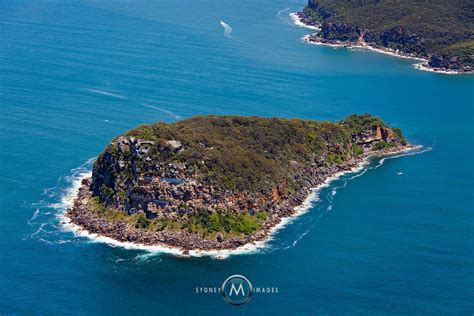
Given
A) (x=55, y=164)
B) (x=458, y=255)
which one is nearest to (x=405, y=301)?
(x=458, y=255)

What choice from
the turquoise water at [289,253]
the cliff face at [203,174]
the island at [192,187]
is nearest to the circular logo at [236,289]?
the turquoise water at [289,253]

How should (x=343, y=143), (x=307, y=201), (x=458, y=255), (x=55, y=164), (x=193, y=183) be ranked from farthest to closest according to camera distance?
1. (x=343, y=143)
2. (x=55, y=164)
3. (x=307, y=201)
4. (x=193, y=183)
5. (x=458, y=255)

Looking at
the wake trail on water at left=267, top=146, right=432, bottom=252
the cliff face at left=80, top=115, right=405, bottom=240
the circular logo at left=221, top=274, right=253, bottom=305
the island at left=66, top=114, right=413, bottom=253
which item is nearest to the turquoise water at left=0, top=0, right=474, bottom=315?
the wake trail on water at left=267, top=146, right=432, bottom=252

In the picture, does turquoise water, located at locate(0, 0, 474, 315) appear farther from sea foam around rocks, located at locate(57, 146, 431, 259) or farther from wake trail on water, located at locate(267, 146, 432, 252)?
sea foam around rocks, located at locate(57, 146, 431, 259)

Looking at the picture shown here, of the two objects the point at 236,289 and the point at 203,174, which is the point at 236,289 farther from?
the point at 203,174

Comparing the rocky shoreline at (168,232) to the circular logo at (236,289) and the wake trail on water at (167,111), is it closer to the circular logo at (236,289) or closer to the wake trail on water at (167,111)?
the circular logo at (236,289)

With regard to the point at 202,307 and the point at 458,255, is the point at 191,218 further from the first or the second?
the point at 458,255

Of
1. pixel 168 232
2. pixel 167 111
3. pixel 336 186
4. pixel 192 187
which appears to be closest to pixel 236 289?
pixel 168 232
